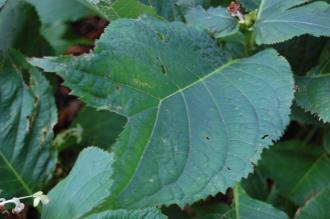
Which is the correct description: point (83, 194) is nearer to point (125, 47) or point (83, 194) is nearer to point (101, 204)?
point (101, 204)

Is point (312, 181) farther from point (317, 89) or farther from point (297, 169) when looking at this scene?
point (317, 89)

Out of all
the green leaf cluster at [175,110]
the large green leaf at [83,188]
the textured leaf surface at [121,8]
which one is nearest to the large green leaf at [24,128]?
the green leaf cluster at [175,110]

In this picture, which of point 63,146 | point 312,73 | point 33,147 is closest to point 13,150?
point 33,147

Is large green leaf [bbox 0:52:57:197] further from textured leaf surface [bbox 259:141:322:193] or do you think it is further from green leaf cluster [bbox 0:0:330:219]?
textured leaf surface [bbox 259:141:322:193]

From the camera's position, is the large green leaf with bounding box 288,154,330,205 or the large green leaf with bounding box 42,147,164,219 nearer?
the large green leaf with bounding box 42,147,164,219

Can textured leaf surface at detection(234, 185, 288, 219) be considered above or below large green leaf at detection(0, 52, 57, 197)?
below

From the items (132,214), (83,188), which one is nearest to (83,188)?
(83,188)

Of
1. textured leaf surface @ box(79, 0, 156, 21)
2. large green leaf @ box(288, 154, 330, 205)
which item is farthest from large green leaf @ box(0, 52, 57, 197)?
large green leaf @ box(288, 154, 330, 205)

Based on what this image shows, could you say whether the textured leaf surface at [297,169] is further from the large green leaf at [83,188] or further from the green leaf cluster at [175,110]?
the large green leaf at [83,188]
